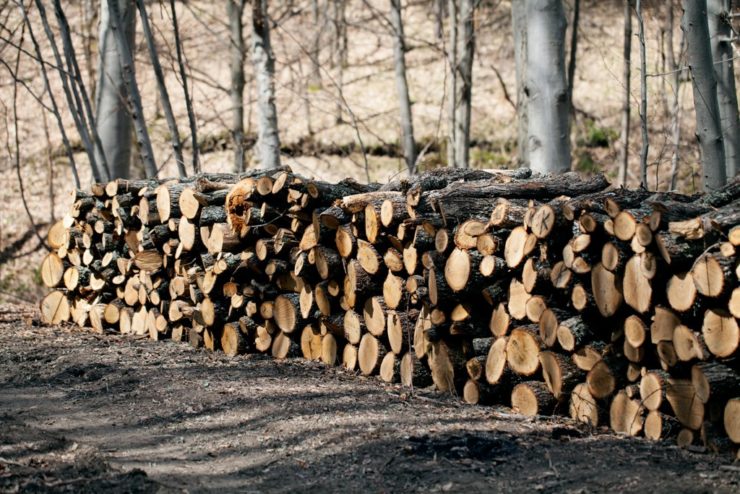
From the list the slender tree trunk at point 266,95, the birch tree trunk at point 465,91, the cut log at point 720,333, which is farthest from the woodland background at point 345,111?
the cut log at point 720,333

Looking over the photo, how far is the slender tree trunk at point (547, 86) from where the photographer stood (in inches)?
302

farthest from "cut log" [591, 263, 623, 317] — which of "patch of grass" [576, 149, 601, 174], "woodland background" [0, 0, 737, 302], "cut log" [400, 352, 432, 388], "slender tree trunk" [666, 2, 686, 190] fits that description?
"patch of grass" [576, 149, 601, 174]

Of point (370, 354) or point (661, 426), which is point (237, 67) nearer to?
point (370, 354)

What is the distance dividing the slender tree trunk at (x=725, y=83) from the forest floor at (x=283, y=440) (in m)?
3.78

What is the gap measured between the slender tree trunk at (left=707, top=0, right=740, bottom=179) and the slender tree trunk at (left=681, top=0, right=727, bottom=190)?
58 cm

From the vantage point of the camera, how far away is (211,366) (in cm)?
634

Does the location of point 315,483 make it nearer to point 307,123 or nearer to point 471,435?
point 471,435

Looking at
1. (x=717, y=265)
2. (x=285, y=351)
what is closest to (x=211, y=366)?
(x=285, y=351)

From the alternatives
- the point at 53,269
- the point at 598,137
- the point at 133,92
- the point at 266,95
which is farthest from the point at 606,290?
the point at 598,137

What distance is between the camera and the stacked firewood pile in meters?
4.17

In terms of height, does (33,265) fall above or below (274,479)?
above

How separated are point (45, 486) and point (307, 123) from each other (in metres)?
15.3

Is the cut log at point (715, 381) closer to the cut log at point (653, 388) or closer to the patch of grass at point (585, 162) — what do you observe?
the cut log at point (653, 388)

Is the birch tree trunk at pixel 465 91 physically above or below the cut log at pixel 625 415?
above
